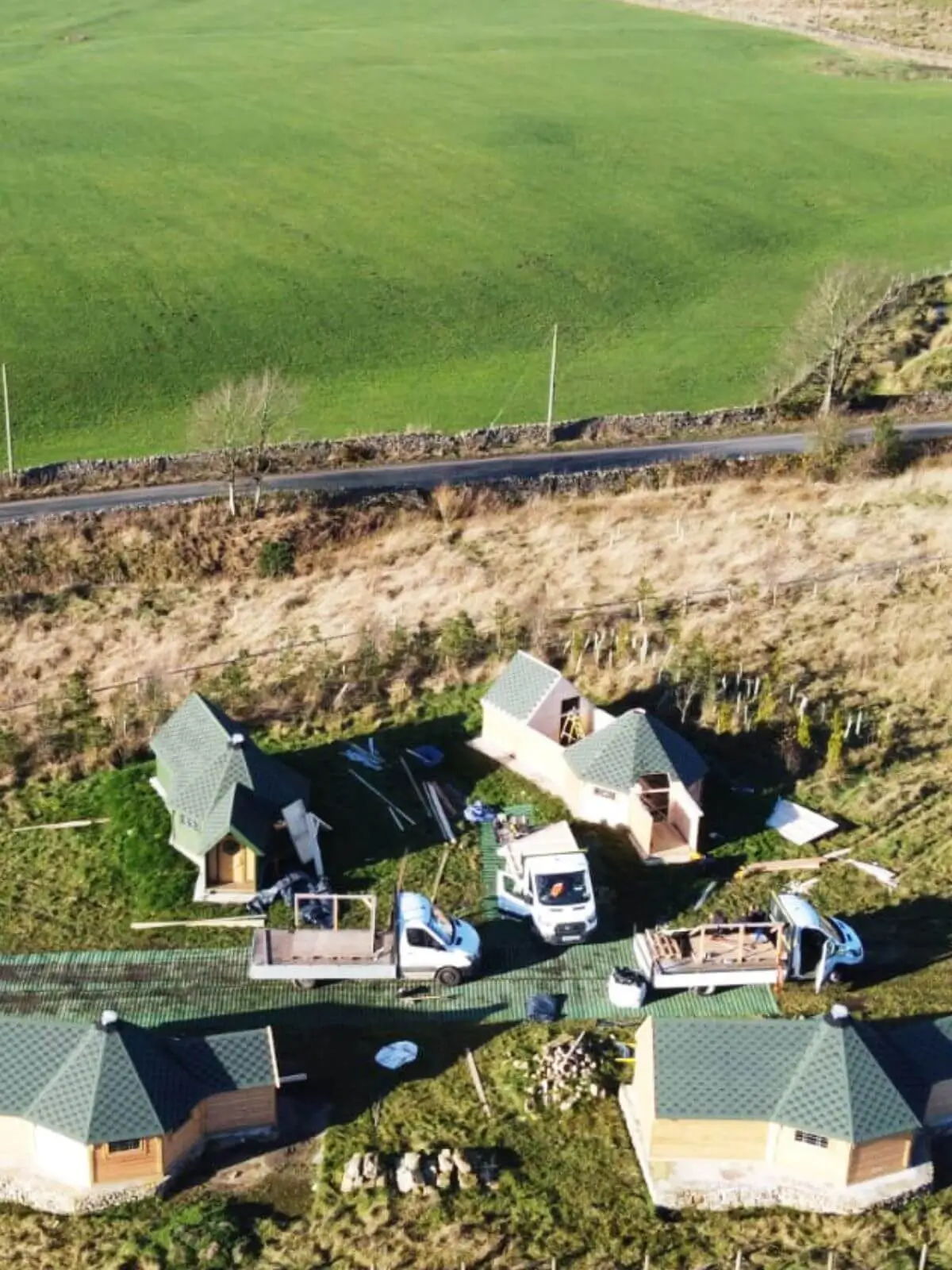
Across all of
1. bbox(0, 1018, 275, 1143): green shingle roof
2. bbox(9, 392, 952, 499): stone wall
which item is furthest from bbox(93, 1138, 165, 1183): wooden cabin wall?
bbox(9, 392, 952, 499): stone wall

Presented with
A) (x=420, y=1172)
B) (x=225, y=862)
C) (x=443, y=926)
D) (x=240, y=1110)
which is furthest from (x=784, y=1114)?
(x=225, y=862)

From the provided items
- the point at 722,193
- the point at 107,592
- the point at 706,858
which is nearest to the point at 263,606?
the point at 107,592

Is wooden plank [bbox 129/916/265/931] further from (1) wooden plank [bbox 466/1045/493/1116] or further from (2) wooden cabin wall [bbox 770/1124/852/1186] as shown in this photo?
(2) wooden cabin wall [bbox 770/1124/852/1186]

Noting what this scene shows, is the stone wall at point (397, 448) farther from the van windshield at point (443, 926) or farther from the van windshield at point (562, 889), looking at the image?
the van windshield at point (443, 926)

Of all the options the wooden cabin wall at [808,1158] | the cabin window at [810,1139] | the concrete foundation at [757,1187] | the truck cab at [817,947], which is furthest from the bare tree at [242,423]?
the cabin window at [810,1139]

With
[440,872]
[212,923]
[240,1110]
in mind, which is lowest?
[212,923]

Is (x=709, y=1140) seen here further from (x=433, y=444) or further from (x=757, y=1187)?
(x=433, y=444)

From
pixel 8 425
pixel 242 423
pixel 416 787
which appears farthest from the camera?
pixel 8 425
